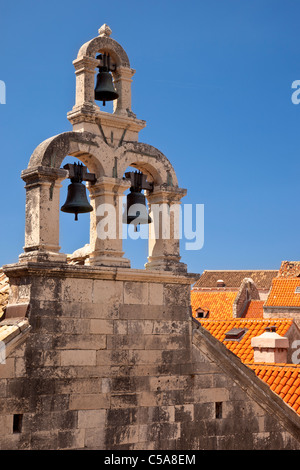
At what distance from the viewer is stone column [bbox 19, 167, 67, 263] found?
282 inches

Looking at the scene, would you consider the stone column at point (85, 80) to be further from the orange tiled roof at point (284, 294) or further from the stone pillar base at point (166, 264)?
the orange tiled roof at point (284, 294)

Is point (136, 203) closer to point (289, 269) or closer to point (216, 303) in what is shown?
point (289, 269)

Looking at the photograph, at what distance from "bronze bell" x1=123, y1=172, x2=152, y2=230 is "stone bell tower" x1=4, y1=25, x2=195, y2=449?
0.49 ft

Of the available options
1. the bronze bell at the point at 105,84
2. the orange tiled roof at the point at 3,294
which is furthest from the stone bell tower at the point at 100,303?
the orange tiled roof at the point at 3,294

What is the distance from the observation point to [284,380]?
1159cm

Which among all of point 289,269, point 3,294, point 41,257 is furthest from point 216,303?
point 41,257

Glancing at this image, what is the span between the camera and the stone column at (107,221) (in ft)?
25.5

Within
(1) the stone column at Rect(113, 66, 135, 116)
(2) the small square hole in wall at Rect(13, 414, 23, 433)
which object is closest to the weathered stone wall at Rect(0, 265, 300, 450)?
(2) the small square hole in wall at Rect(13, 414, 23, 433)

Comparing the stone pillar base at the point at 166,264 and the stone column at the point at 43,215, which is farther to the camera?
the stone pillar base at the point at 166,264

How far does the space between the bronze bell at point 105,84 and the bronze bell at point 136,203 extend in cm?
107

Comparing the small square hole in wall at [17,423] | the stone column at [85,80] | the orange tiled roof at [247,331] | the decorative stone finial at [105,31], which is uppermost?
the decorative stone finial at [105,31]

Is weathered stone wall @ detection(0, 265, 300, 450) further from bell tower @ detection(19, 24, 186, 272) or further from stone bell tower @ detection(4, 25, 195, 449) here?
bell tower @ detection(19, 24, 186, 272)

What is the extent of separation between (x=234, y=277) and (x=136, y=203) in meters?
50.7

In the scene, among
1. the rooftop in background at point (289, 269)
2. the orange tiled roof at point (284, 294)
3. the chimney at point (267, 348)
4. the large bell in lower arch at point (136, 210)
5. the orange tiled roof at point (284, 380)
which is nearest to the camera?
the large bell in lower arch at point (136, 210)
